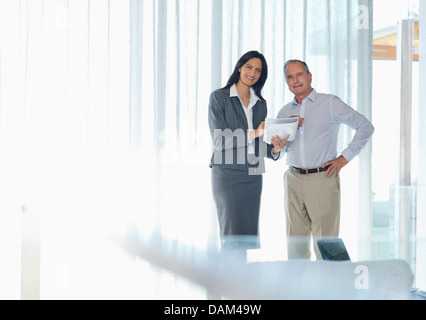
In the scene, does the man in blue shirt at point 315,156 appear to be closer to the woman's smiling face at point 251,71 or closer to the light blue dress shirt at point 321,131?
the light blue dress shirt at point 321,131

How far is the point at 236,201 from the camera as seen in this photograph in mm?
2252

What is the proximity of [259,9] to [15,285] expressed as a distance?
1516 millimetres

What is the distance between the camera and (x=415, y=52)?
8.44 feet

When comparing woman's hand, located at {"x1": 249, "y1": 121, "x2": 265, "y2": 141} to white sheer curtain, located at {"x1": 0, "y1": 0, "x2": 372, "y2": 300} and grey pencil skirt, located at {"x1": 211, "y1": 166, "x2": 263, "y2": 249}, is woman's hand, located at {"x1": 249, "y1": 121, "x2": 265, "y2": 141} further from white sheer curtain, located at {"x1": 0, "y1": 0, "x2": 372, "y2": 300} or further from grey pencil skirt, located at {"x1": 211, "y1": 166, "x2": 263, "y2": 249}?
white sheer curtain, located at {"x1": 0, "y1": 0, "x2": 372, "y2": 300}

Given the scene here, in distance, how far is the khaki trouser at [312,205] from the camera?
221 cm

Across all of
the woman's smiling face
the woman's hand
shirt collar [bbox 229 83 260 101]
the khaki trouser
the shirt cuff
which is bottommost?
the khaki trouser

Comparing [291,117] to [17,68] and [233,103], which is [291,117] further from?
[17,68]

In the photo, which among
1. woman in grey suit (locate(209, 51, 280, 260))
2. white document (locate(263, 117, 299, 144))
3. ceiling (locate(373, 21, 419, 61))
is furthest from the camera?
ceiling (locate(373, 21, 419, 61))

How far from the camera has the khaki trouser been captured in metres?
2.21

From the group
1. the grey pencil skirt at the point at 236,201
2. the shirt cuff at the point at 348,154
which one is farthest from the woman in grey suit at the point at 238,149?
the shirt cuff at the point at 348,154

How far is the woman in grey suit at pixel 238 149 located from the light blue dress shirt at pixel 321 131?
4.5 inches

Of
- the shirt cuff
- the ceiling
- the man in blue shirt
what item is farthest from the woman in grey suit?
the ceiling

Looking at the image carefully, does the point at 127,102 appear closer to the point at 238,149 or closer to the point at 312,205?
the point at 238,149

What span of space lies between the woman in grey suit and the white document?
7 cm
